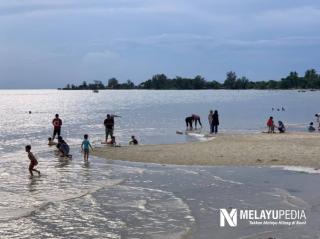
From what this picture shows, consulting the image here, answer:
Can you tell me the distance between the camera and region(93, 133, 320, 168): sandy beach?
21.6 m

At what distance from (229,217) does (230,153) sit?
11556 mm

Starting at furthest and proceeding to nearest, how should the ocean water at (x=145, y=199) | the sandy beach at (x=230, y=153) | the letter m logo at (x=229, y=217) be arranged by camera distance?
the sandy beach at (x=230, y=153) → the letter m logo at (x=229, y=217) → the ocean water at (x=145, y=199)

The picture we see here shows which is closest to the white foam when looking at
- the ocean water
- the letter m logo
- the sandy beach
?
the ocean water

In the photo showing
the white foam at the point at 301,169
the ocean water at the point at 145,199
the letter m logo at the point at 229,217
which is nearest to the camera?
the ocean water at the point at 145,199

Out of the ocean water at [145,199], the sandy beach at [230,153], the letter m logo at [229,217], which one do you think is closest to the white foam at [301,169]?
the ocean water at [145,199]

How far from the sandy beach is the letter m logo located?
7.86 meters

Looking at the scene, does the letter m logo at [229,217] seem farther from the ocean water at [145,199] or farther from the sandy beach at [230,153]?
the sandy beach at [230,153]

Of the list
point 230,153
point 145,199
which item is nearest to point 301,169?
point 230,153

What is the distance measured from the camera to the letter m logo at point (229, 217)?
12.0 m

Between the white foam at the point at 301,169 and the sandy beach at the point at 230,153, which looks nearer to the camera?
the white foam at the point at 301,169

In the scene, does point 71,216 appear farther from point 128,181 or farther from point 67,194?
point 128,181

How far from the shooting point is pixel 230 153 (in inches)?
941

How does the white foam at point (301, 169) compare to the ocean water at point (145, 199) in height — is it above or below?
above

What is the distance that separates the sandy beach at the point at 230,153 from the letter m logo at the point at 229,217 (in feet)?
25.8
